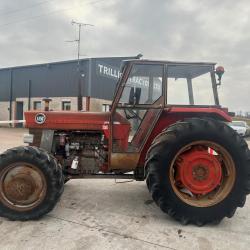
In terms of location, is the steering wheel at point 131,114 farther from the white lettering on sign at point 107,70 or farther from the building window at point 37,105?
the building window at point 37,105

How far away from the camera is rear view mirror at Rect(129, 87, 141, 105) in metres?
4.61

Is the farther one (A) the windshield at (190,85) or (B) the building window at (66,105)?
(B) the building window at (66,105)

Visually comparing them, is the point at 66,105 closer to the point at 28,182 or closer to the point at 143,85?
the point at 143,85

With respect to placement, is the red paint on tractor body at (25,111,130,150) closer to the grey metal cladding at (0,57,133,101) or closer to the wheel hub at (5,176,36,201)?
the wheel hub at (5,176,36,201)

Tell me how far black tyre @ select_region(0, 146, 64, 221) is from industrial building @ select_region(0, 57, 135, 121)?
1933cm

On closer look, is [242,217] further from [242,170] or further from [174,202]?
[174,202]

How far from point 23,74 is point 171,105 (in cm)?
2646

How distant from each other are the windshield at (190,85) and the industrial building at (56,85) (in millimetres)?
18799

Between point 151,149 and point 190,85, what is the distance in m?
1.28

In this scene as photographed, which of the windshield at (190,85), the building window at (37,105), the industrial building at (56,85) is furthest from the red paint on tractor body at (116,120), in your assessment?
the building window at (37,105)

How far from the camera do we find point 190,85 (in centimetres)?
490

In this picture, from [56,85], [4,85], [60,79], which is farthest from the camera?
[4,85]

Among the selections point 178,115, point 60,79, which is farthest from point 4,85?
point 178,115

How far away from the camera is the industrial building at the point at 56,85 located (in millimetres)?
25125
